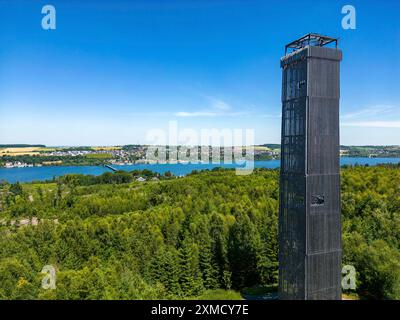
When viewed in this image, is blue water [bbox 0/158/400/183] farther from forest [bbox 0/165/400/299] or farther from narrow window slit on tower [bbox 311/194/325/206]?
narrow window slit on tower [bbox 311/194/325/206]

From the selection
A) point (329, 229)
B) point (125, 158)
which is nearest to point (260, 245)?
point (329, 229)

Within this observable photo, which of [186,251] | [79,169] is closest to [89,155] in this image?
[79,169]

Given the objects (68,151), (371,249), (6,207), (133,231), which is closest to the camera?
(371,249)

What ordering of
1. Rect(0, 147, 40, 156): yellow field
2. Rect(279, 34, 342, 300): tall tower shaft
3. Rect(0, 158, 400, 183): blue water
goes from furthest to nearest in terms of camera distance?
Rect(0, 147, 40, 156): yellow field < Rect(0, 158, 400, 183): blue water < Rect(279, 34, 342, 300): tall tower shaft

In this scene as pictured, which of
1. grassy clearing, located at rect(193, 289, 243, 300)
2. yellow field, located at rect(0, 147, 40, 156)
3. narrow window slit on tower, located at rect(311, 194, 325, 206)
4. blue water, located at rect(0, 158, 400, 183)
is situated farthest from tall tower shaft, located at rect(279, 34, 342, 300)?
yellow field, located at rect(0, 147, 40, 156)

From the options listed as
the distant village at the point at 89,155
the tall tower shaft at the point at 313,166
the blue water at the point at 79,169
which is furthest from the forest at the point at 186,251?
the distant village at the point at 89,155

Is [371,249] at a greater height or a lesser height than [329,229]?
lesser
